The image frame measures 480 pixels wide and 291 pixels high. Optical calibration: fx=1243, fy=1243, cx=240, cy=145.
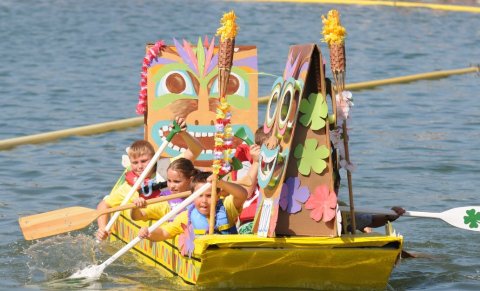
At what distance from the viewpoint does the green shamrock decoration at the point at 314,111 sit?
7758 mm

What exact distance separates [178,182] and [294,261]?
1380 mm

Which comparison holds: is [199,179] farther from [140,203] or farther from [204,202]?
[140,203]

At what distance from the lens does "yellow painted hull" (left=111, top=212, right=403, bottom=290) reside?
7688 mm

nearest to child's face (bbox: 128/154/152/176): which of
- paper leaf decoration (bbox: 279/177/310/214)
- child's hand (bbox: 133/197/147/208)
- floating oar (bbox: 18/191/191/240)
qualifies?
floating oar (bbox: 18/191/191/240)

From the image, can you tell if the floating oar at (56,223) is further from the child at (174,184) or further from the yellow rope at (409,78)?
the yellow rope at (409,78)

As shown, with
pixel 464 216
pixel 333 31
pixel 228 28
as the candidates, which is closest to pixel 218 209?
pixel 228 28

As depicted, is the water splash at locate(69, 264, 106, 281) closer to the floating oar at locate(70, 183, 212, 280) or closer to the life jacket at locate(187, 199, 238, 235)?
the floating oar at locate(70, 183, 212, 280)

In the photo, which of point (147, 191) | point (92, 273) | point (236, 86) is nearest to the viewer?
point (92, 273)

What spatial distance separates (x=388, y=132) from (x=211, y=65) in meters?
6.01

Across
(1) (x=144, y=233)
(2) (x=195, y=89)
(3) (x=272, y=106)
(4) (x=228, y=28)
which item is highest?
(4) (x=228, y=28)

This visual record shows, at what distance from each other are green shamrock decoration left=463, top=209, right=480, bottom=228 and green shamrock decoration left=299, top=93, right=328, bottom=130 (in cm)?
176

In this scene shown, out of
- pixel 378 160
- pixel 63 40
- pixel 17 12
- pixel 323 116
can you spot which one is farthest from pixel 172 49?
pixel 17 12

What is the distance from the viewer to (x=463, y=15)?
29.9m

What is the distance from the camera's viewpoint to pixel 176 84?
10773mm
